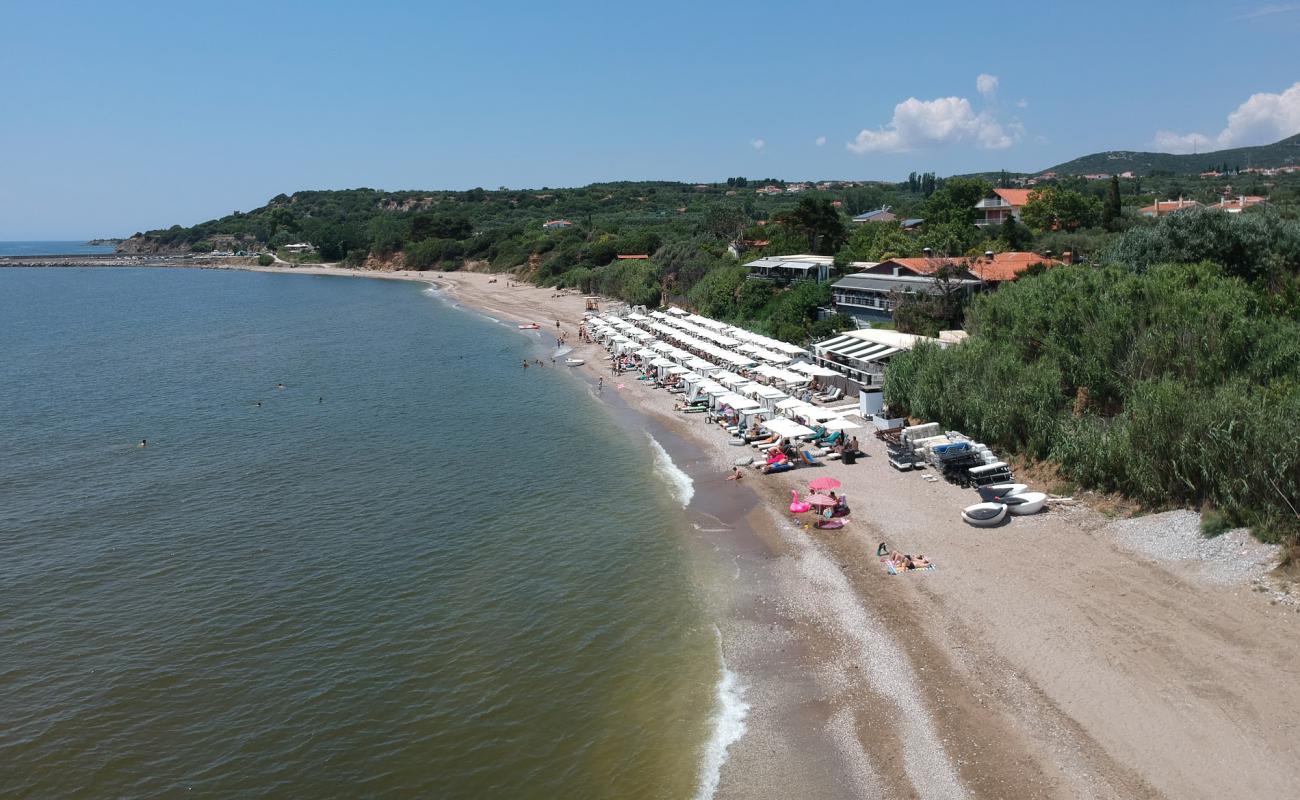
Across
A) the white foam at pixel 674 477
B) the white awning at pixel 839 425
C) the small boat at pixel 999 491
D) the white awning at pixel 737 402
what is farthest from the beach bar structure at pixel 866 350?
the small boat at pixel 999 491

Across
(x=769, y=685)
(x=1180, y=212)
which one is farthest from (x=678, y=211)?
(x=769, y=685)

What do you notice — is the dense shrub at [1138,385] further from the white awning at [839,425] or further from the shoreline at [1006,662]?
the white awning at [839,425]

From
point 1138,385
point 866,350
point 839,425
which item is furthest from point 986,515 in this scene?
point 866,350

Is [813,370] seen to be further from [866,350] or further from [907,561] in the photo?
[907,561]

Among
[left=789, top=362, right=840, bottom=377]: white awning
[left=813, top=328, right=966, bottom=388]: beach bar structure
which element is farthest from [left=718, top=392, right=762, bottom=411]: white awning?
[left=813, top=328, right=966, bottom=388]: beach bar structure

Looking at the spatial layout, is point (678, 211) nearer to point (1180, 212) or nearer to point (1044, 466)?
point (1180, 212)

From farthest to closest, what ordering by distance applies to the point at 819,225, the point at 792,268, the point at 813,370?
the point at 819,225
the point at 792,268
the point at 813,370

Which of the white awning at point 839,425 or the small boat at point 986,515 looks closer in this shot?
the small boat at point 986,515
